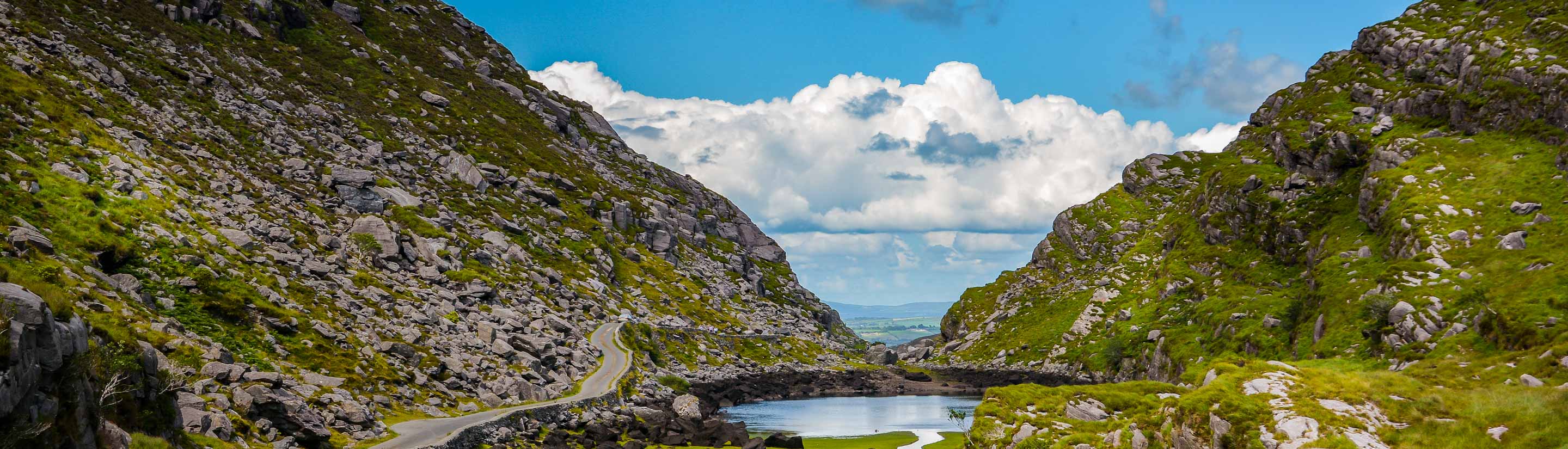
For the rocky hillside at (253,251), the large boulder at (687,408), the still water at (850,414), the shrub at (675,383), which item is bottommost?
the still water at (850,414)

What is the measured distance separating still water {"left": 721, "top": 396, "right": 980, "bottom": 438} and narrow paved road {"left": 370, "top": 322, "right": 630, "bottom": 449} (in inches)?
635

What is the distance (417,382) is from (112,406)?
35.5 metres

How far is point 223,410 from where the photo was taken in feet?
137

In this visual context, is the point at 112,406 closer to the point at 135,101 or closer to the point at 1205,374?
the point at 1205,374

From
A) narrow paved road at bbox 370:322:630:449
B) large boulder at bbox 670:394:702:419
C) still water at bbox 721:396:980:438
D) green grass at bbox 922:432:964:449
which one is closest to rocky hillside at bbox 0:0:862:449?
narrow paved road at bbox 370:322:630:449

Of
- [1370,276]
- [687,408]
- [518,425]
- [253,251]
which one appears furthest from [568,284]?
[1370,276]

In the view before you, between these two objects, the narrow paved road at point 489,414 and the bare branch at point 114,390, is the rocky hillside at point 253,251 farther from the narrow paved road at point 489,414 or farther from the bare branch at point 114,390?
the narrow paved road at point 489,414

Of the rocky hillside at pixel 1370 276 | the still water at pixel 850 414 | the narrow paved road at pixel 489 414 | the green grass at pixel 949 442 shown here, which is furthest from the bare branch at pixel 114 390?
the still water at pixel 850 414

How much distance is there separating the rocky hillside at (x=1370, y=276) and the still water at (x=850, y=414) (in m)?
30.1

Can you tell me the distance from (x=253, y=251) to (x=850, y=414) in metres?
75.5

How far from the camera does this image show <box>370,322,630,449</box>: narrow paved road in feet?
165

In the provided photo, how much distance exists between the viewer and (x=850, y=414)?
391 feet

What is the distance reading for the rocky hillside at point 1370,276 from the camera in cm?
2889

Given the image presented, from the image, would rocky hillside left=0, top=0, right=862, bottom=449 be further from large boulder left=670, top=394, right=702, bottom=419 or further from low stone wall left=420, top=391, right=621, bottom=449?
large boulder left=670, top=394, right=702, bottom=419
